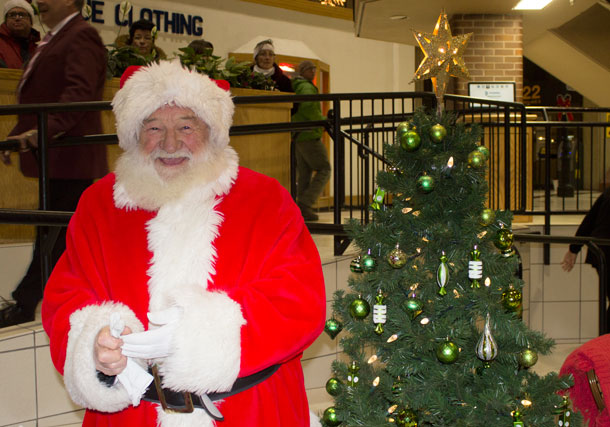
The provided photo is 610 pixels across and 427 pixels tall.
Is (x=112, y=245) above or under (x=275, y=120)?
under

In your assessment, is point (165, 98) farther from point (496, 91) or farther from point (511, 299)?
point (496, 91)

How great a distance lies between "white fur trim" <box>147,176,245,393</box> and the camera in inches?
55.0

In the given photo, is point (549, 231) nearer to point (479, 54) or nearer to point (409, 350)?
point (479, 54)

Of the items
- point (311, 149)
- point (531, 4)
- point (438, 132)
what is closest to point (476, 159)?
point (438, 132)

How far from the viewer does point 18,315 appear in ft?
9.15

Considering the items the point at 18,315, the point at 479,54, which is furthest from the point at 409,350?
the point at 479,54

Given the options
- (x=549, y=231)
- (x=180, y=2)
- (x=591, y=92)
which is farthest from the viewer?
(x=591, y=92)

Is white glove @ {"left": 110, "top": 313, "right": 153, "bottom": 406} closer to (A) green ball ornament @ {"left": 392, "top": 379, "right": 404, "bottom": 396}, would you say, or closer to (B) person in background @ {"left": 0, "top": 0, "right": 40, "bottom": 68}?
(A) green ball ornament @ {"left": 392, "top": 379, "right": 404, "bottom": 396}

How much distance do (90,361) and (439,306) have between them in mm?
1152

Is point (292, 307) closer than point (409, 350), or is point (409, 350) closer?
point (292, 307)

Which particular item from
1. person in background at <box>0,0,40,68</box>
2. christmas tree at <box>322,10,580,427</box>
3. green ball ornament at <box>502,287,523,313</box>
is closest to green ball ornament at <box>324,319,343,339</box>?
christmas tree at <box>322,10,580,427</box>

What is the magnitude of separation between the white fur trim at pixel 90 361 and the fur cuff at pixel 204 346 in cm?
13

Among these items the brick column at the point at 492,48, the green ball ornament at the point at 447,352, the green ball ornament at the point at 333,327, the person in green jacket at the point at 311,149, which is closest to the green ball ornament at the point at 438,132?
the green ball ornament at the point at 447,352

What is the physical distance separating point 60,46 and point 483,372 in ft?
7.83
